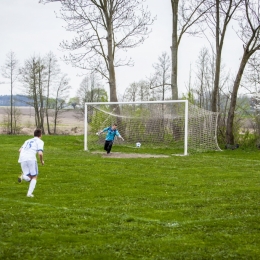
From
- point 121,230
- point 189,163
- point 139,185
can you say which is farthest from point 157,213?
point 189,163

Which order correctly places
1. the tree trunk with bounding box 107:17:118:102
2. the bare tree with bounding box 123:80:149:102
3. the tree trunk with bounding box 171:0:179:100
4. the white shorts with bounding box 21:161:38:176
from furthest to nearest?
the bare tree with bounding box 123:80:149:102, the tree trunk with bounding box 107:17:118:102, the tree trunk with bounding box 171:0:179:100, the white shorts with bounding box 21:161:38:176

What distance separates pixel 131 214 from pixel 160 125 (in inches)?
835

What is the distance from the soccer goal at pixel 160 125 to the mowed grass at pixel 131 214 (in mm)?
10763

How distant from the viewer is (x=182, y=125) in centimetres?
3150

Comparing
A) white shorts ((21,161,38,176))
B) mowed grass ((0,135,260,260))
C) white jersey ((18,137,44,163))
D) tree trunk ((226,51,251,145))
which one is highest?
tree trunk ((226,51,251,145))

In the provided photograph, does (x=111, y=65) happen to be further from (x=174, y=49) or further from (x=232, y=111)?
(x=232, y=111)

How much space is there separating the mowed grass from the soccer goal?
10763 mm

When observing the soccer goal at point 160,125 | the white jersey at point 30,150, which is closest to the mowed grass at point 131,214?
the white jersey at point 30,150

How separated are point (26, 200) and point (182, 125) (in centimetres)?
1938

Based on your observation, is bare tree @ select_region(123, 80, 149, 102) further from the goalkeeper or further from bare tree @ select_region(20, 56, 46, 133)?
the goalkeeper

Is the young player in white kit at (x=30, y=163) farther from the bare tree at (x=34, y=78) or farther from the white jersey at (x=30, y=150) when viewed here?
the bare tree at (x=34, y=78)

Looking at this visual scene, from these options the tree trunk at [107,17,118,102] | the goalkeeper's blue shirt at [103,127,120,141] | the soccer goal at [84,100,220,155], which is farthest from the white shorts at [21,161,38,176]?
the tree trunk at [107,17,118,102]

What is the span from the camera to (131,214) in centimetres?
1133

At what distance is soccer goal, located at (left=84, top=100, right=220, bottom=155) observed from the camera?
102 ft
